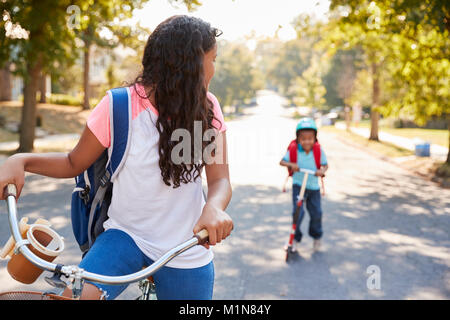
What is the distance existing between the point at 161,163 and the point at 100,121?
259 millimetres

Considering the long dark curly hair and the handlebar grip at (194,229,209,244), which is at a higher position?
the long dark curly hair

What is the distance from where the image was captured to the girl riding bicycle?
1.85 metres

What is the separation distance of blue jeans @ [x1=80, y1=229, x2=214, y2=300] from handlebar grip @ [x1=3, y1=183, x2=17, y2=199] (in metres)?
0.32

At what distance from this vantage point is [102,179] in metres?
1.94

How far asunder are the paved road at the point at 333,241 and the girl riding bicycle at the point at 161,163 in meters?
2.86

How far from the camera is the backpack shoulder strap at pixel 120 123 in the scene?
72.3 inches

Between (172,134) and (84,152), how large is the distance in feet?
1.07

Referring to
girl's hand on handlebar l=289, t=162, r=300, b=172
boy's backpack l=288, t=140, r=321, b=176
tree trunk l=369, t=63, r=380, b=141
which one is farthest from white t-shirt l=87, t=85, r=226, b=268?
tree trunk l=369, t=63, r=380, b=141

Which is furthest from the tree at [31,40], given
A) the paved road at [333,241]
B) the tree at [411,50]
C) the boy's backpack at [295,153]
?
the tree at [411,50]

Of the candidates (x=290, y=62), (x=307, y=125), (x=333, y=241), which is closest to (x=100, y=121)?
(x=307, y=125)

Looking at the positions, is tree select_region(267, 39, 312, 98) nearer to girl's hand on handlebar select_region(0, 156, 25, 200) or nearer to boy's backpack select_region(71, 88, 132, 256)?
boy's backpack select_region(71, 88, 132, 256)

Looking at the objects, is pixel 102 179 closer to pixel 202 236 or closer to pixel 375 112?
pixel 202 236

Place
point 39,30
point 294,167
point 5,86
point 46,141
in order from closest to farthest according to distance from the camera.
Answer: point 294,167, point 39,30, point 46,141, point 5,86

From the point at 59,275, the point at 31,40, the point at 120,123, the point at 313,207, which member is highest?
the point at 31,40
